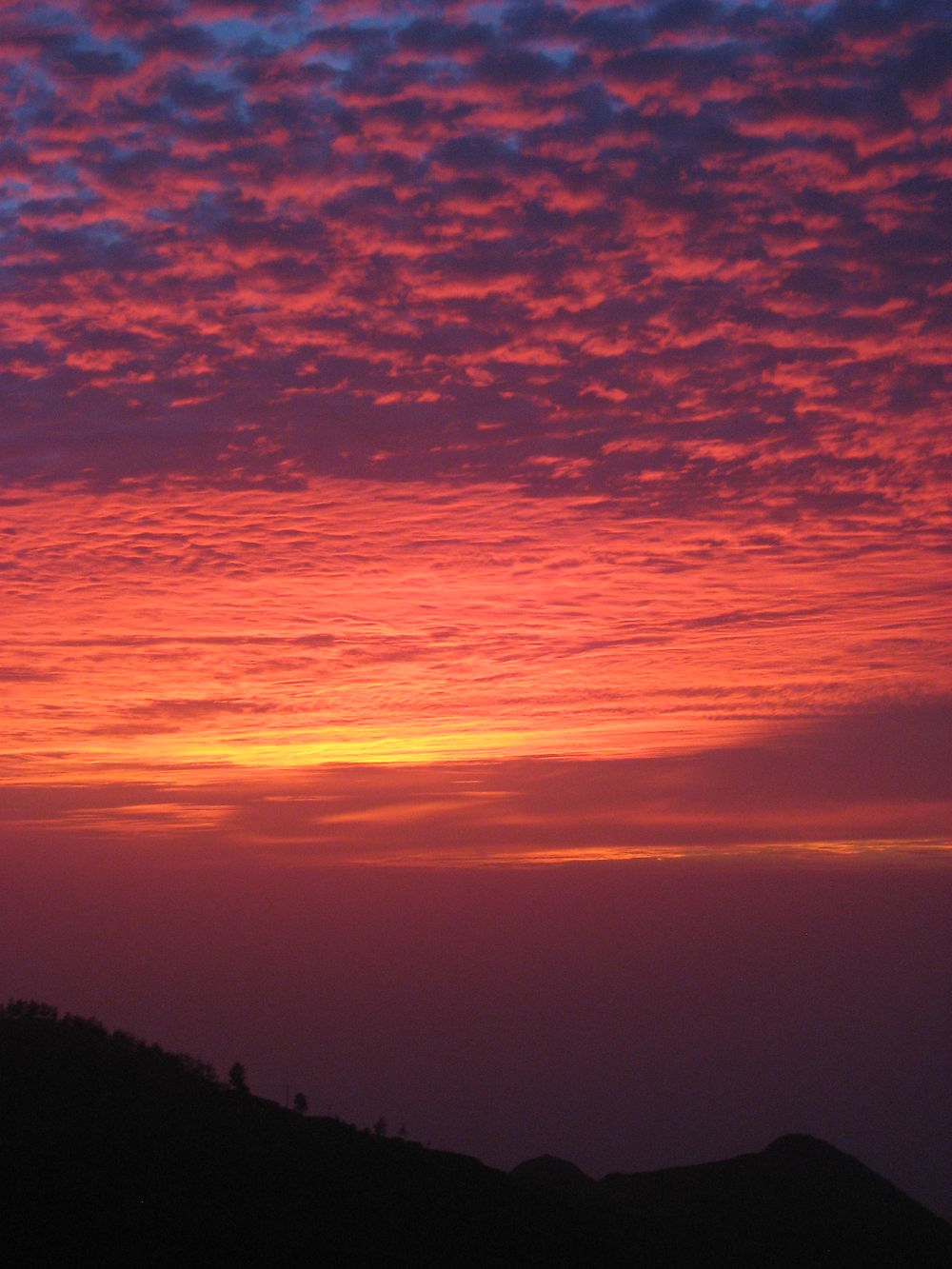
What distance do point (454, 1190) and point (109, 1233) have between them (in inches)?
450

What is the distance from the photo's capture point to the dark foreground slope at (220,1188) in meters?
25.1

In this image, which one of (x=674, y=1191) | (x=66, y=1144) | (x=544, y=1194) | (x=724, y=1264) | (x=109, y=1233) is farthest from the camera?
(x=674, y=1191)

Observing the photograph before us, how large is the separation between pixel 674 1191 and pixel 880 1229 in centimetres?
1123

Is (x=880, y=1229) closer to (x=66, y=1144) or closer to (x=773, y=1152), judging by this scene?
(x=773, y=1152)

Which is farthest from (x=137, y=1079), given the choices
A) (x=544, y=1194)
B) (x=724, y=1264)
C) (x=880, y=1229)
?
(x=880, y=1229)

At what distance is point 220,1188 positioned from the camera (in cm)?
2767

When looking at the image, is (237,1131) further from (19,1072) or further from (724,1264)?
(724,1264)

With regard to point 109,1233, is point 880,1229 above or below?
below

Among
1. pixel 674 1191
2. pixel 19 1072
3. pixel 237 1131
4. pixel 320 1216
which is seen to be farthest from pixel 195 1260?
pixel 674 1191

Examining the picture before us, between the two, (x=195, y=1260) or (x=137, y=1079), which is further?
(x=137, y=1079)

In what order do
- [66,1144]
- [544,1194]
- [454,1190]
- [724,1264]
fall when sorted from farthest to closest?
[724,1264] → [544,1194] → [454,1190] → [66,1144]

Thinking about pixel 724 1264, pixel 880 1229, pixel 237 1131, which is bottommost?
pixel 880 1229

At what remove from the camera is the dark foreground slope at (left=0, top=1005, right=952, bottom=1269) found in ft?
82.4

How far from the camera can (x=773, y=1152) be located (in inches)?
2485
